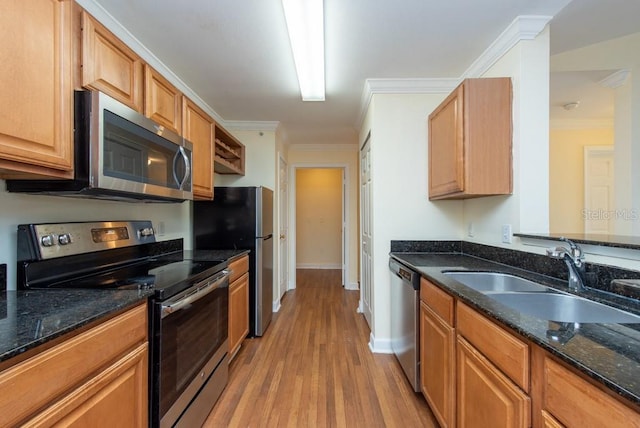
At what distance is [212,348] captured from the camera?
5.90ft

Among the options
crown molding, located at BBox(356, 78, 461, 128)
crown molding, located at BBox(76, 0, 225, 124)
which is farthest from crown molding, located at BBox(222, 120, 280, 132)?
crown molding, located at BBox(356, 78, 461, 128)

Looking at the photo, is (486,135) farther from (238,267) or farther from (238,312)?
(238,312)

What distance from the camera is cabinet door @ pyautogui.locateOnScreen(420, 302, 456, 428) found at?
1.38 meters

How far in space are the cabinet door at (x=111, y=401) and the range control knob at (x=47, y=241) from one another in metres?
0.68

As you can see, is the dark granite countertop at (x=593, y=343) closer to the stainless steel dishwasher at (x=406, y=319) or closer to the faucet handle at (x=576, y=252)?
the faucet handle at (x=576, y=252)

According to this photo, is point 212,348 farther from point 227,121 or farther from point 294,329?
point 227,121

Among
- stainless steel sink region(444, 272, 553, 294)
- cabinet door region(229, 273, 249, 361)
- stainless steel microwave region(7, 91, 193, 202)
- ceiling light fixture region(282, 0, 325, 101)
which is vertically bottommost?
cabinet door region(229, 273, 249, 361)

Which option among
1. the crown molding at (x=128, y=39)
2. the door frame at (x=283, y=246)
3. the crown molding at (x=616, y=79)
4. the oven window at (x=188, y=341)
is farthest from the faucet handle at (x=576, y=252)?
the door frame at (x=283, y=246)

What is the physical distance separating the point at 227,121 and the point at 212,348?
2.69 meters

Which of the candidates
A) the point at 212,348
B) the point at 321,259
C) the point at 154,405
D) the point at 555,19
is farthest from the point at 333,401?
the point at 321,259

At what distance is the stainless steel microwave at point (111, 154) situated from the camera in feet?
3.92

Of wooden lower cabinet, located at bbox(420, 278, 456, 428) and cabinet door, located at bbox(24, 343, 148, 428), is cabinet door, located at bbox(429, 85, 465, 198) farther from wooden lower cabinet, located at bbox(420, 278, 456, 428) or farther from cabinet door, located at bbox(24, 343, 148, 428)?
cabinet door, located at bbox(24, 343, 148, 428)

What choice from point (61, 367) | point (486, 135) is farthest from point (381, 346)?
point (61, 367)

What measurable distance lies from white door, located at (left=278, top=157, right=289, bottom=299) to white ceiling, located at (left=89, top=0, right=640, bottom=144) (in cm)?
152
